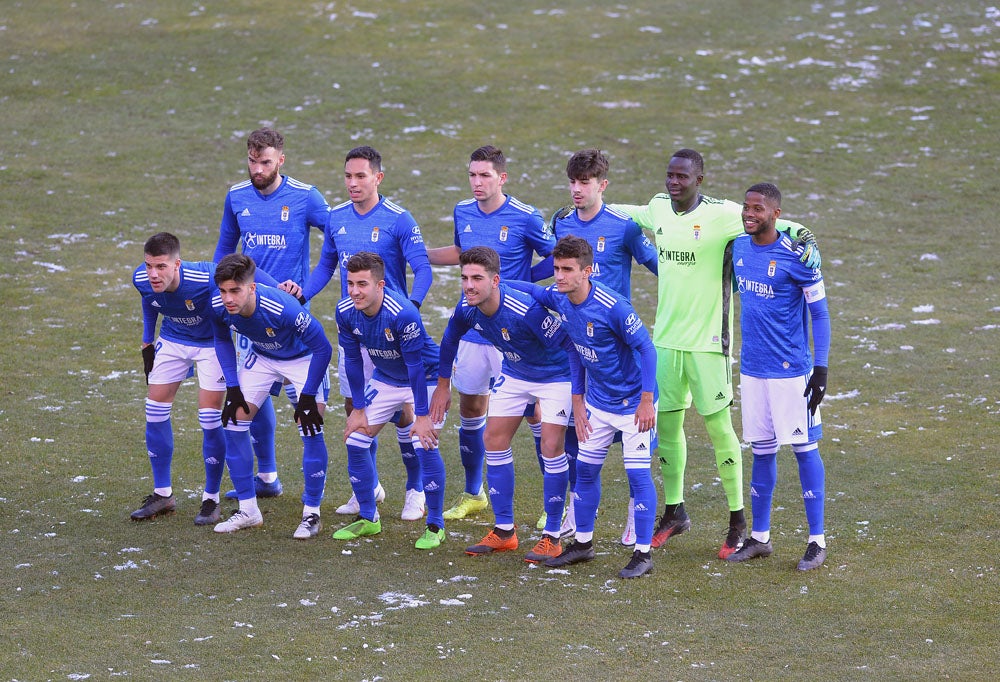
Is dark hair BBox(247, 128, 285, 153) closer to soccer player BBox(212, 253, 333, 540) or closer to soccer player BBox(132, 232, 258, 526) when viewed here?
soccer player BBox(132, 232, 258, 526)

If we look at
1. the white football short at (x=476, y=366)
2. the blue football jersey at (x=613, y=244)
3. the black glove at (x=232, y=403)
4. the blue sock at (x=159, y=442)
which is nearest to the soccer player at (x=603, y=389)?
the blue football jersey at (x=613, y=244)

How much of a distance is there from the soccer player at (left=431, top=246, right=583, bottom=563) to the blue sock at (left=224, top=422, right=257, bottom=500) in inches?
56.8

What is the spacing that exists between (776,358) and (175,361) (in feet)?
14.3

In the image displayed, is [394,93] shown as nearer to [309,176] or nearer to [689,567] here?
[309,176]

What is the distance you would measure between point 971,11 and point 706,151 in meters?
9.14

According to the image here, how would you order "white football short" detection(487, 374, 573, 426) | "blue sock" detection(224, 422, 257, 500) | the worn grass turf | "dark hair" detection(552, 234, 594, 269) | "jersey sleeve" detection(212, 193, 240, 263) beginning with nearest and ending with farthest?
1. the worn grass turf
2. "dark hair" detection(552, 234, 594, 269)
3. "white football short" detection(487, 374, 573, 426)
4. "blue sock" detection(224, 422, 257, 500)
5. "jersey sleeve" detection(212, 193, 240, 263)

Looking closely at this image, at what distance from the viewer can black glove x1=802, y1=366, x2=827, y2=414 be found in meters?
7.46

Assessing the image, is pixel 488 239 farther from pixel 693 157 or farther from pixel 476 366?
pixel 693 157

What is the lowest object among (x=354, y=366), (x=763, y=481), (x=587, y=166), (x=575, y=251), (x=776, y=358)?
(x=763, y=481)

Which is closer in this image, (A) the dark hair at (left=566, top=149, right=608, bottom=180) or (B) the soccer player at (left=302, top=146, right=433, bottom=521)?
(A) the dark hair at (left=566, top=149, right=608, bottom=180)

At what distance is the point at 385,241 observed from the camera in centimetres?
878

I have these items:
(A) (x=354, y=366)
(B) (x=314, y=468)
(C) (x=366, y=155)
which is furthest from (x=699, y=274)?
(B) (x=314, y=468)

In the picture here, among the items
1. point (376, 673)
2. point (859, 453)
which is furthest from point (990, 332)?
point (376, 673)

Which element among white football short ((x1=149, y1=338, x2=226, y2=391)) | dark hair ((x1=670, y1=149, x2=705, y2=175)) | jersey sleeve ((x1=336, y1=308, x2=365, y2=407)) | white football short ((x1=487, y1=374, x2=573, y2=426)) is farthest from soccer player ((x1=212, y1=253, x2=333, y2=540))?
dark hair ((x1=670, y1=149, x2=705, y2=175))
